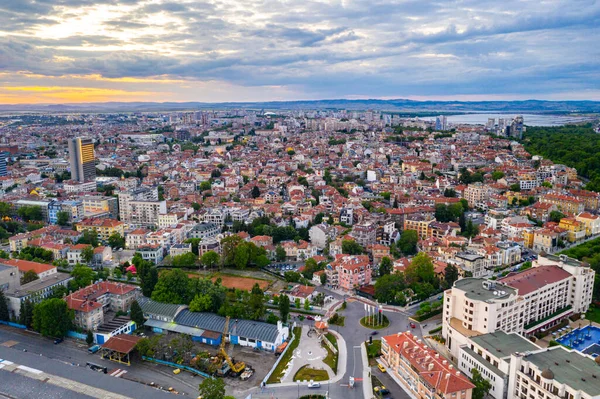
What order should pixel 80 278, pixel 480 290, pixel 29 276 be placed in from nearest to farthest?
pixel 480 290, pixel 29 276, pixel 80 278

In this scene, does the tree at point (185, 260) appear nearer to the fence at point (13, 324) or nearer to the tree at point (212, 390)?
the fence at point (13, 324)

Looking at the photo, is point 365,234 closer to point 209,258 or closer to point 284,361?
point 209,258

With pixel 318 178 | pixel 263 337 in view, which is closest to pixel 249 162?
pixel 318 178

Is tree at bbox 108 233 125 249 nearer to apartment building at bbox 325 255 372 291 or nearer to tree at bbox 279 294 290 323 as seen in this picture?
apartment building at bbox 325 255 372 291

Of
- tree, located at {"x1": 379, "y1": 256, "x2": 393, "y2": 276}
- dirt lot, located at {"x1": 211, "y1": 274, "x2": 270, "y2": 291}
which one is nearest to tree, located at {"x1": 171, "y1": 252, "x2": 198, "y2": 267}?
dirt lot, located at {"x1": 211, "y1": 274, "x2": 270, "y2": 291}

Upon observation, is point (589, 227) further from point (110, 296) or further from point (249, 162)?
point (249, 162)

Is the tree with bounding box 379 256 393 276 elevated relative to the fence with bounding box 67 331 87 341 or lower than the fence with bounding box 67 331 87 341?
elevated

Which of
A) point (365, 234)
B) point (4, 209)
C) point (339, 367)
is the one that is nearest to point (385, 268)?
point (365, 234)
